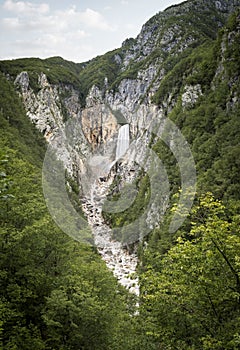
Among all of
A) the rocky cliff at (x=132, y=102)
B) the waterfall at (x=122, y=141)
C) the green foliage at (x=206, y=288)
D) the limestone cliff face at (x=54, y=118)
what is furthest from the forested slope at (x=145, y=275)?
the waterfall at (x=122, y=141)

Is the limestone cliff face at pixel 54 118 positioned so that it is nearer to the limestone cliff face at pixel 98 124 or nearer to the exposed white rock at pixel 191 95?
the limestone cliff face at pixel 98 124

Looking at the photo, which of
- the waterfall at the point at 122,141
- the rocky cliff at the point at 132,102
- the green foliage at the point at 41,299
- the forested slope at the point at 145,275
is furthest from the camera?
the waterfall at the point at 122,141

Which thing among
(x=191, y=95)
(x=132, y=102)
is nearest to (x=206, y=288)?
(x=191, y=95)

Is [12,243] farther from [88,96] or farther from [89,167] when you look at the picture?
[88,96]

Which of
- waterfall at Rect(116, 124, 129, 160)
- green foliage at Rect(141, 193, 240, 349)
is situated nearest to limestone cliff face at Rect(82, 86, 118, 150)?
waterfall at Rect(116, 124, 129, 160)

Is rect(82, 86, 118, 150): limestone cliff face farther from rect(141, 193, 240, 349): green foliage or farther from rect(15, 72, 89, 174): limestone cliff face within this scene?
rect(141, 193, 240, 349): green foliage
